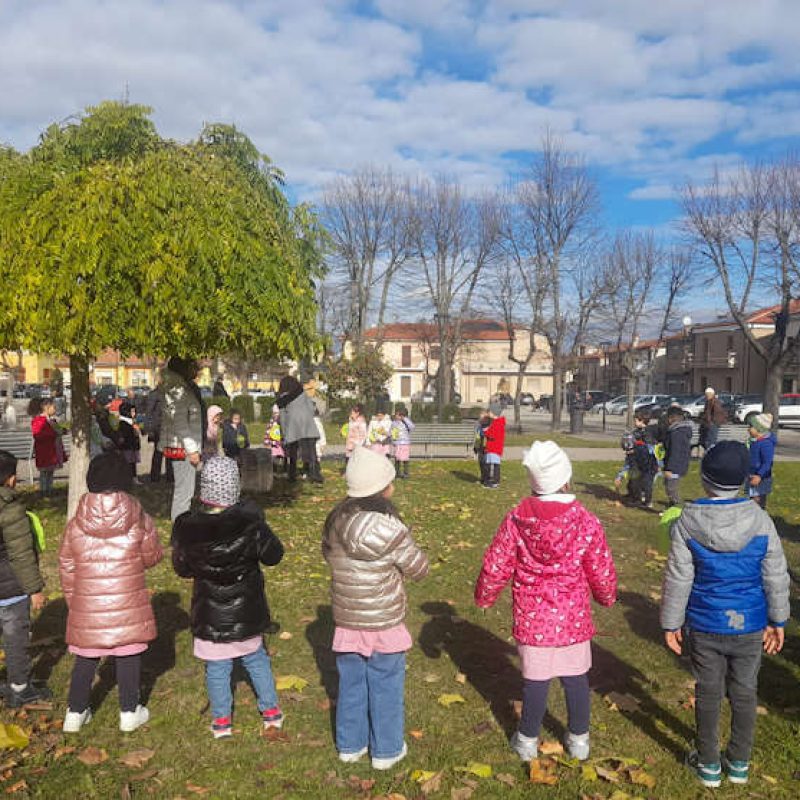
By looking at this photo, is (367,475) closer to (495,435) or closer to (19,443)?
Answer: (495,435)

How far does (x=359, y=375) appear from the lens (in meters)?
32.0

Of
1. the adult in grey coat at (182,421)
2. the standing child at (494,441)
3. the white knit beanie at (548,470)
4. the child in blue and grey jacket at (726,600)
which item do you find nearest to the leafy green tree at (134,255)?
the adult in grey coat at (182,421)

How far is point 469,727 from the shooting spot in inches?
157

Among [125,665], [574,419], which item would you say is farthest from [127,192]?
[574,419]

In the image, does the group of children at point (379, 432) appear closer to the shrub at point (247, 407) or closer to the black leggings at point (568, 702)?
the black leggings at point (568, 702)

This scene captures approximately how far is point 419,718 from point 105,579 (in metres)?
1.88

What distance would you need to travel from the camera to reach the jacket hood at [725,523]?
3.32 meters

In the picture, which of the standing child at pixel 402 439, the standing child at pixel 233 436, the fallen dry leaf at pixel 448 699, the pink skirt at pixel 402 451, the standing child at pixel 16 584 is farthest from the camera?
the pink skirt at pixel 402 451

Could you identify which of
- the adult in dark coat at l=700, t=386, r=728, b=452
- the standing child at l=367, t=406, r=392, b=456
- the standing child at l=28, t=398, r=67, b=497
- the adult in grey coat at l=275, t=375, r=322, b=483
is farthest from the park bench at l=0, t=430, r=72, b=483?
the adult in dark coat at l=700, t=386, r=728, b=452

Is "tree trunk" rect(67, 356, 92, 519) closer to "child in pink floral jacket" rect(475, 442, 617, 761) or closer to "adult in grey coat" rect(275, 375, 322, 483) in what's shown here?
"adult in grey coat" rect(275, 375, 322, 483)

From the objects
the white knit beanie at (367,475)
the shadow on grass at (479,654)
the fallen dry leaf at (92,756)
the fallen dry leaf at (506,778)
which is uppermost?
the white knit beanie at (367,475)

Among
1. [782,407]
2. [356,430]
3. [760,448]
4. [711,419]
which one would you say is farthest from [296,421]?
[782,407]

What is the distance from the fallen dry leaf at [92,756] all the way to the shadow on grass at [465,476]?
9.56 metres

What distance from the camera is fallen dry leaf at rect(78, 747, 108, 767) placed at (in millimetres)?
3586
